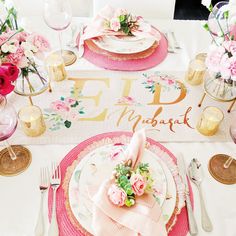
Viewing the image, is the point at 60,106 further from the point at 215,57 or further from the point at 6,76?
the point at 215,57

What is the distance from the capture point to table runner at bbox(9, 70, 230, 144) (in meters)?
1.03

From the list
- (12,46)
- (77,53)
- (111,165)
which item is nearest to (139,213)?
(111,165)

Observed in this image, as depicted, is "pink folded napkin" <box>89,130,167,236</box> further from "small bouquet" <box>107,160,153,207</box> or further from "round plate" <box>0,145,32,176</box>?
"round plate" <box>0,145,32,176</box>

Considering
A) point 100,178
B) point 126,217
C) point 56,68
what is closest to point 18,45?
point 56,68

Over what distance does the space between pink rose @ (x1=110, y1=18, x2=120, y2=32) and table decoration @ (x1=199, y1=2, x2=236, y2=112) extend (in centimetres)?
36

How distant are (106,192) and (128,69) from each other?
58cm

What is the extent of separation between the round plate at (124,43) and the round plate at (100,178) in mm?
473

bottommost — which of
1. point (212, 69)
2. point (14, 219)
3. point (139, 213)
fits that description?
point (14, 219)

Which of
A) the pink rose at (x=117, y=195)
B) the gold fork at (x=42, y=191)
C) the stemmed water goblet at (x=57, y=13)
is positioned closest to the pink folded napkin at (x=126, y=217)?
the pink rose at (x=117, y=195)

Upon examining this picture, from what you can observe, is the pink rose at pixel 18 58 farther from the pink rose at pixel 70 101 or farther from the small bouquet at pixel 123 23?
the small bouquet at pixel 123 23

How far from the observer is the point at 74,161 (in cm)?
92

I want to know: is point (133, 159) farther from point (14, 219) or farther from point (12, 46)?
point (12, 46)

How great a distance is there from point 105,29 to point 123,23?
3.0 inches

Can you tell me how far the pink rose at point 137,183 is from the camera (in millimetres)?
763
